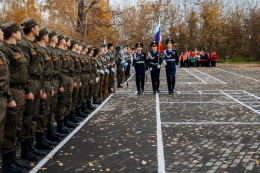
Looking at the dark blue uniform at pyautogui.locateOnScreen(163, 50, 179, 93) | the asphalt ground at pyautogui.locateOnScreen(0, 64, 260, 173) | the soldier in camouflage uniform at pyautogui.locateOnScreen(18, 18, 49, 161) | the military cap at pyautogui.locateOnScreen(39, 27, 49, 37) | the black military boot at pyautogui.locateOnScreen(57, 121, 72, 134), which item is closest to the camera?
the asphalt ground at pyautogui.locateOnScreen(0, 64, 260, 173)

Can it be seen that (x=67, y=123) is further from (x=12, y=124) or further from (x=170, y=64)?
(x=170, y=64)

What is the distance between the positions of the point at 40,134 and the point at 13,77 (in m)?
1.88

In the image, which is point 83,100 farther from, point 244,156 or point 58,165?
point 244,156

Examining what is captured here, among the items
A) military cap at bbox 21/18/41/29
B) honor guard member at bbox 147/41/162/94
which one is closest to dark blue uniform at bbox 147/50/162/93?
honor guard member at bbox 147/41/162/94

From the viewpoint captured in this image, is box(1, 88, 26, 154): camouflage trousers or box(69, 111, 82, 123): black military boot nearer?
box(1, 88, 26, 154): camouflage trousers

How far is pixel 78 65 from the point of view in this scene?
33.3 ft

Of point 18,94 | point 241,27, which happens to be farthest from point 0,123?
point 241,27

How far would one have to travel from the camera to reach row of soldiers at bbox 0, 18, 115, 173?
5.74 meters

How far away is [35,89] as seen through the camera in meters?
6.59

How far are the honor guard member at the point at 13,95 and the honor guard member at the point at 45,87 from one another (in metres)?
1.11

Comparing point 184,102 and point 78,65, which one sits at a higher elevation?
point 78,65

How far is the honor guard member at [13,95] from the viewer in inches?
226

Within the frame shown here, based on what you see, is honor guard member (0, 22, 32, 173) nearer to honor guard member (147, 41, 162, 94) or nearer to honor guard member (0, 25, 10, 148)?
honor guard member (0, 25, 10, 148)

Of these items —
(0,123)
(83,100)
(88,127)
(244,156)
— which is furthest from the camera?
(83,100)
